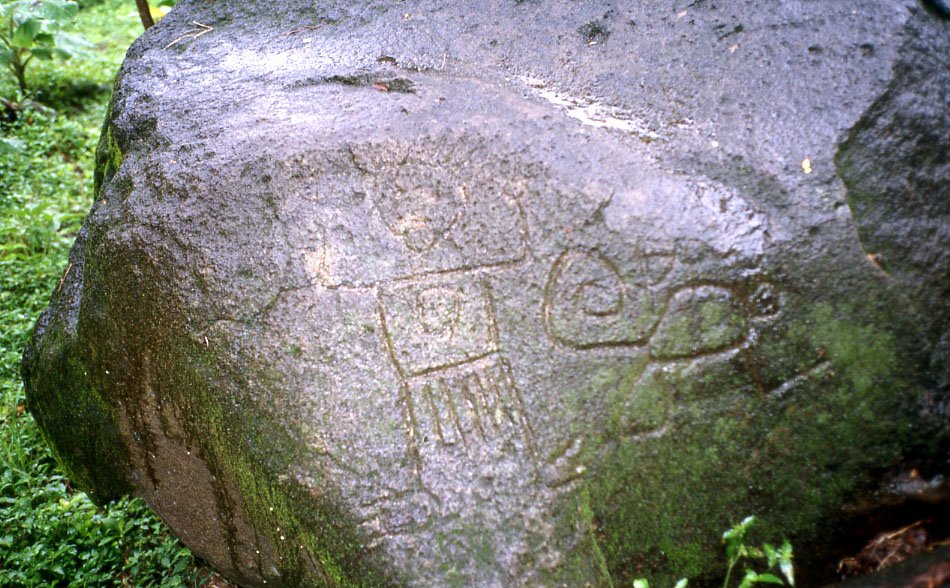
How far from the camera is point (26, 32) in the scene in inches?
198

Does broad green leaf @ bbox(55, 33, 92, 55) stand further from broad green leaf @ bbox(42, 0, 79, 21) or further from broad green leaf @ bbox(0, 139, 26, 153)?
broad green leaf @ bbox(0, 139, 26, 153)

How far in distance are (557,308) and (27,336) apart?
2611 mm

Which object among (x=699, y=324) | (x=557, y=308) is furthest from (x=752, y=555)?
(x=557, y=308)

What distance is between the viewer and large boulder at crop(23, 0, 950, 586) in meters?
1.92

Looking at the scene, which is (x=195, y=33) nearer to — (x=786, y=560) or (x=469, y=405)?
(x=469, y=405)

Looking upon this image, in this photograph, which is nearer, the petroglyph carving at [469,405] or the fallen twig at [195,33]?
the petroglyph carving at [469,405]

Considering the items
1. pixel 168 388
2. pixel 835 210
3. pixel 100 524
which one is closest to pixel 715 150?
pixel 835 210

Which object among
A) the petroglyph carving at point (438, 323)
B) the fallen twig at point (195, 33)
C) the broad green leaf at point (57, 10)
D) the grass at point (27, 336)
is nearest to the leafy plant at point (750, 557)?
the petroglyph carving at point (438, 323)

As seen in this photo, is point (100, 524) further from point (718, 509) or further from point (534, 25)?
point (534, 25)

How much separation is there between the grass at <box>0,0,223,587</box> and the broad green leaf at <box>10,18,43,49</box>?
0.51 m

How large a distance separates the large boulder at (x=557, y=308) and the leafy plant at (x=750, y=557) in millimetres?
68

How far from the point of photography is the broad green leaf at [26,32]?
499 cm

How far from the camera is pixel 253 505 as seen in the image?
208cm

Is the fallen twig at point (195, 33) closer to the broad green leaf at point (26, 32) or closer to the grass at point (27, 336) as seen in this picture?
the grass at point (27, 336)
